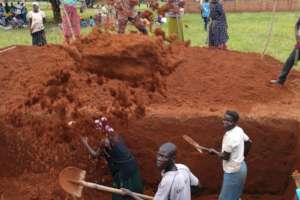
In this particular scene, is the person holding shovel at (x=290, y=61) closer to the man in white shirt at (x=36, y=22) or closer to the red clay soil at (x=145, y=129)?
the red clay soil at (x=145, y=129)

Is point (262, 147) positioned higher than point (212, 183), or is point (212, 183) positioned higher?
point (262, 147)

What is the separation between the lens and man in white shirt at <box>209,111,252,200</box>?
5.30 meters

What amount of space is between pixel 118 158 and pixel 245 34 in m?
11.1

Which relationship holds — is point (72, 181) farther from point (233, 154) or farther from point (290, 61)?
point (290, 61)

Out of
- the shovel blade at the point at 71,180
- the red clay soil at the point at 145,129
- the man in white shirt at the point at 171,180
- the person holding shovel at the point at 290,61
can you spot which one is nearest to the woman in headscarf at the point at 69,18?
the red clay soil at the point at 145,129

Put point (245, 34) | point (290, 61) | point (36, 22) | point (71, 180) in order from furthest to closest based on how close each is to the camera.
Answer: point (245, 34), point (36, 22), point (290, 61), point (71, 180)

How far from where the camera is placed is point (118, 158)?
5.86 metres

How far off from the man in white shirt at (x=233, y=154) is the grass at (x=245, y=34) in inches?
244

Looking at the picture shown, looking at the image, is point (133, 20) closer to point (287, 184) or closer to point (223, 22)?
point (223, 22)

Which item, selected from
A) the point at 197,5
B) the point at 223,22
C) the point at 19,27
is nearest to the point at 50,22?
the point at 19,27

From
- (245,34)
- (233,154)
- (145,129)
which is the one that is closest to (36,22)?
(145,129)

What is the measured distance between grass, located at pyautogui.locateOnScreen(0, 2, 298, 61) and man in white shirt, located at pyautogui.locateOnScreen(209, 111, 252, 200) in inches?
244

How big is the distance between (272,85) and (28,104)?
12.5ft

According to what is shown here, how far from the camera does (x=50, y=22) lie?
20.9 metres
